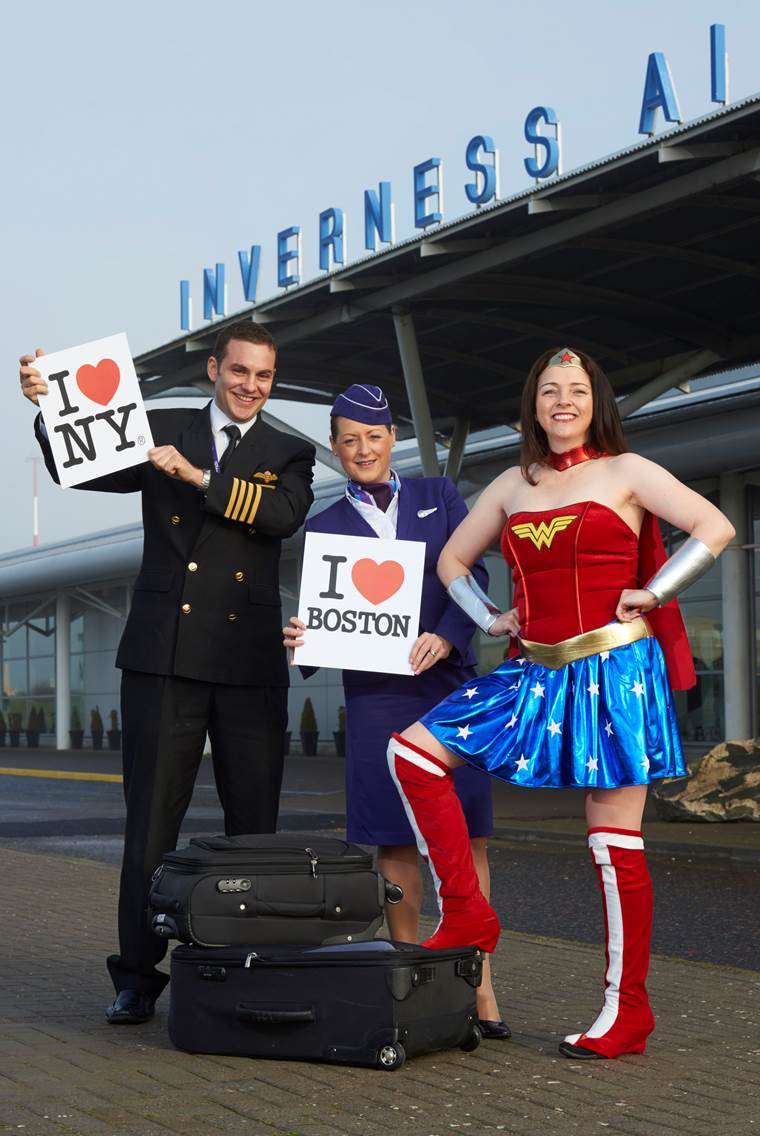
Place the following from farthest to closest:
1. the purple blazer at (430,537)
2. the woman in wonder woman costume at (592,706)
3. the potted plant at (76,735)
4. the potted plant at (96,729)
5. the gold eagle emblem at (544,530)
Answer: the potted plant at (76,735) → the potted plant at (96,729) → the purple blazer at (430,537) → the gold eagle emblem at (544,530) → the woman in wonder woman costume at (592,706)

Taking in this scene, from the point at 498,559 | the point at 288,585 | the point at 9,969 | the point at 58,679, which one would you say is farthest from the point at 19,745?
the point at 9,969

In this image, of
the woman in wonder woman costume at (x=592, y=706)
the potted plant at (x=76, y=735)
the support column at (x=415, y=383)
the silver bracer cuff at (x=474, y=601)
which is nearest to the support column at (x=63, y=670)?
the potted plant at (x=76, y=735)

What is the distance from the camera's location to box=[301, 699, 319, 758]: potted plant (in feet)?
117

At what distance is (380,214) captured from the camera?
70.9ft

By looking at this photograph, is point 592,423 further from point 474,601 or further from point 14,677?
point 14,677

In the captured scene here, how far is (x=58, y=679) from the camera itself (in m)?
44.8

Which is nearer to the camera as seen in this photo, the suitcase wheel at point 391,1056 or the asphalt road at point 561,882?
the suitcase wheel at point 391,1056

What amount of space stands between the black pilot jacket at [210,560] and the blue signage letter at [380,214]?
16.3 meters

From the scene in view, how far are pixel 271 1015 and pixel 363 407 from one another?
193cm

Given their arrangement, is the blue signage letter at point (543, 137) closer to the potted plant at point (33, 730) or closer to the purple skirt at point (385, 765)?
the purple skirt at point (385, 765)

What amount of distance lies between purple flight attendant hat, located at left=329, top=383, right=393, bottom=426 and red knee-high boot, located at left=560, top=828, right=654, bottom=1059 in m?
1.50

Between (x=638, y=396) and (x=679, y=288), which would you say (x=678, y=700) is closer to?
(x=638, y=396)

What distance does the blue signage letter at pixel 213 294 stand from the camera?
84.5ft

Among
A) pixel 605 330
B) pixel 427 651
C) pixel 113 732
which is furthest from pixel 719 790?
pixel 113 732
